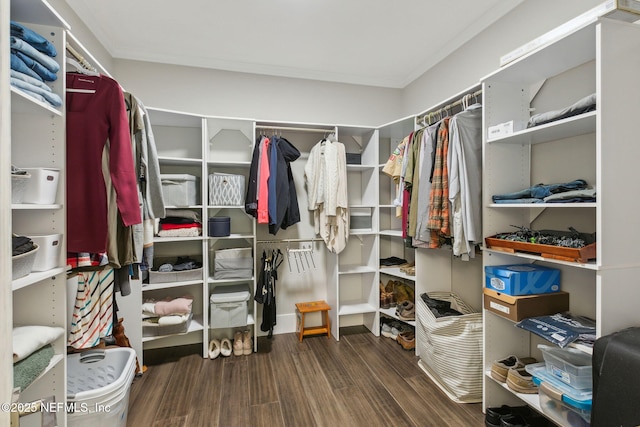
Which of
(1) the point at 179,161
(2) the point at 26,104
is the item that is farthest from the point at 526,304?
(1) the point at 179,161

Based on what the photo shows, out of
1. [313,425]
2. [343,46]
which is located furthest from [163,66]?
[313,425]

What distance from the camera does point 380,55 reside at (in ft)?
9.09

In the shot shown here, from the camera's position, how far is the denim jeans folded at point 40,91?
3.39ft

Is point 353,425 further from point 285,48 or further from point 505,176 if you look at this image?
point 285,48

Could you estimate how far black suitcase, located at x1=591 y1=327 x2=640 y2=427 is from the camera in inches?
41.2

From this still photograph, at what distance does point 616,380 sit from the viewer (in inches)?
42.9

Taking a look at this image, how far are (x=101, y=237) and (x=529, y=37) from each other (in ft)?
8.98

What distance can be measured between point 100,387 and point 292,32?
273 cm

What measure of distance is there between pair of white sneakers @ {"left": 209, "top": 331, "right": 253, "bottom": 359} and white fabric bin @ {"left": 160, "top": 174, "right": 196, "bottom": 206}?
1280mm

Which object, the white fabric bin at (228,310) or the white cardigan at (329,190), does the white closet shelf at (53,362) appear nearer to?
the white fabric bin at (228,310)

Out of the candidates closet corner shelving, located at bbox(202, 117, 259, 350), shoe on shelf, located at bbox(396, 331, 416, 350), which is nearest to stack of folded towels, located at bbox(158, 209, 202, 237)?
closet corner shelving, located at bbox(202, 117, 259, 350)

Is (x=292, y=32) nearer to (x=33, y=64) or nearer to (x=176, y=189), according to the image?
(x=176, y=189)

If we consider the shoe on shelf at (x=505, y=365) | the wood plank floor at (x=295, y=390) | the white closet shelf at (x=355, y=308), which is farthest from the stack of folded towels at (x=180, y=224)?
the shoe on shelf at (x=505, y=365)

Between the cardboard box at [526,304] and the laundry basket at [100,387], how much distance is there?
6.81 feet
